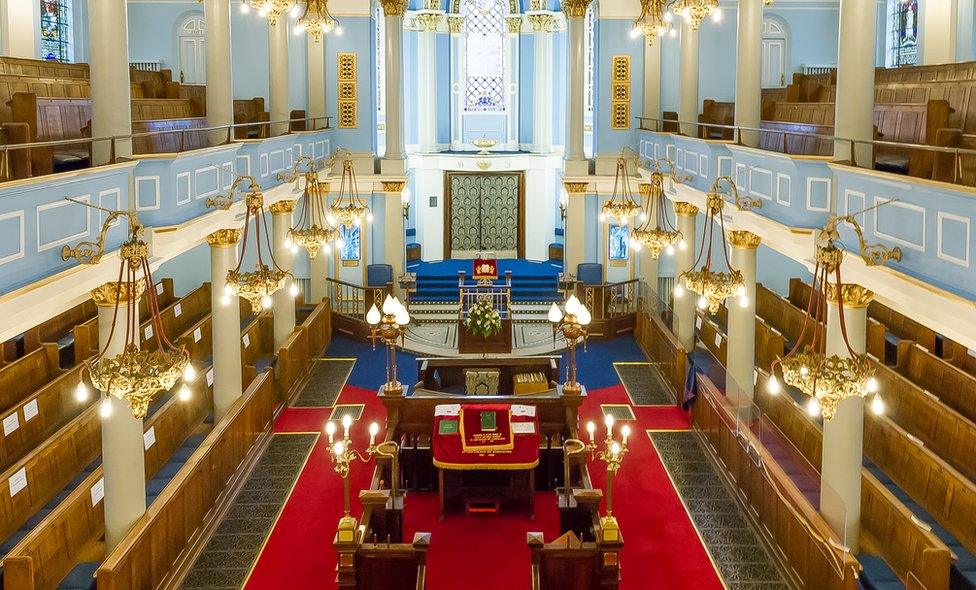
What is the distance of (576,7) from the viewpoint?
2509 centimetres

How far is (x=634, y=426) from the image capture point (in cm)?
1664

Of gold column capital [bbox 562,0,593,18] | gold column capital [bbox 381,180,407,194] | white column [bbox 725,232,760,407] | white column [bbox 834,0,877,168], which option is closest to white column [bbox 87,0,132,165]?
white column [bbox 834,0,877,168]

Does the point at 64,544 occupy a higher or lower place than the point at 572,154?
lower

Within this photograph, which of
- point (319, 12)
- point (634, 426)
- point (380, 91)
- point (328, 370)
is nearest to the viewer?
point (634, 426)

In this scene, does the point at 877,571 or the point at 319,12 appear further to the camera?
the point at 319,12

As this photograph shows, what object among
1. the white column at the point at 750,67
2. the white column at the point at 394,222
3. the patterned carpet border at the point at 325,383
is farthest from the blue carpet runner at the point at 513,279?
the white column at the point at 750,67

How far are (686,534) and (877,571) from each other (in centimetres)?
279

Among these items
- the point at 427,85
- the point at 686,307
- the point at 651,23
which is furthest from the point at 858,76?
the point at 427,85

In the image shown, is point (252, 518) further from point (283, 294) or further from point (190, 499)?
point (283, 294)

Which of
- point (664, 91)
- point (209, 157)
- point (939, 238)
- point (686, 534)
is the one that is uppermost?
point (664, 91)

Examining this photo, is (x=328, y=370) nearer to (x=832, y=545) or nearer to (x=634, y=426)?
(x=634, y=426)

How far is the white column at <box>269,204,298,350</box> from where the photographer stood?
1927 cm

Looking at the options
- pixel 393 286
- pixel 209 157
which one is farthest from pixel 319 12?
pixel 393 286

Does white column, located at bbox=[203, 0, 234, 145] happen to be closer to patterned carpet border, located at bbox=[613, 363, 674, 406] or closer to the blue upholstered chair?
patterned carpet border, located at bbox=[613, 363, 674, 406]
